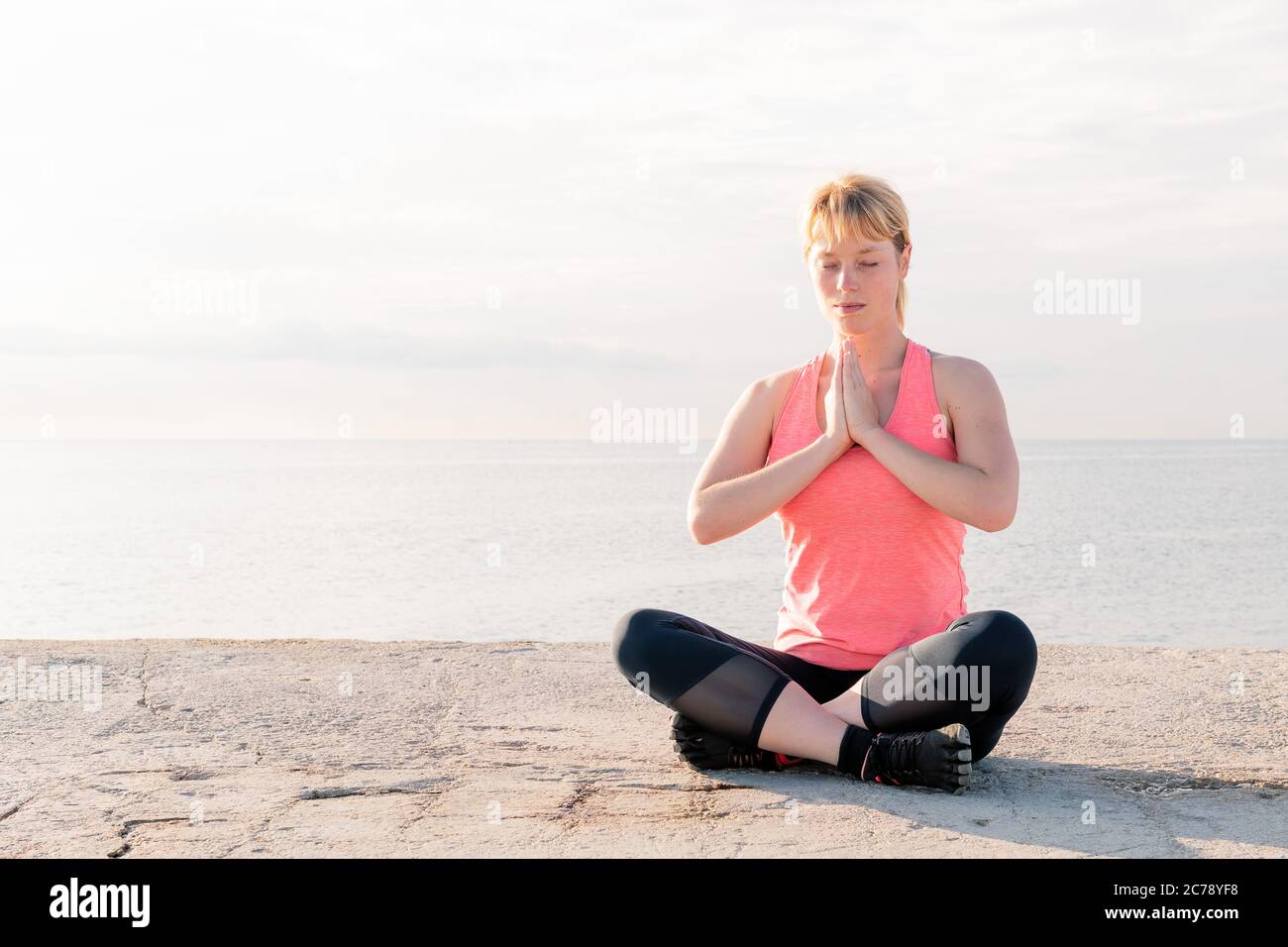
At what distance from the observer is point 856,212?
3.29 meters

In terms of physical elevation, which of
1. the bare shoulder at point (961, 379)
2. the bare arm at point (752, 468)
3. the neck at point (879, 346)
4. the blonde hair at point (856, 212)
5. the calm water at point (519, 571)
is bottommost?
the calm water at point (519, 571)

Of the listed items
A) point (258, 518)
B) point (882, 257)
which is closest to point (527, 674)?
point (882, 257)

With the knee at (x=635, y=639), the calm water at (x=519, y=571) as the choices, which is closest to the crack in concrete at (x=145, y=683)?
the knee at (x=635, y=639)

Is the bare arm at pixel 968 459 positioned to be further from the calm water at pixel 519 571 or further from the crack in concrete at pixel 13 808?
the calm water at pixel 519 571

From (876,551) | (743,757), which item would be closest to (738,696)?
(743,757)

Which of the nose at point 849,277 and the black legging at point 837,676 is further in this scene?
the nose at point 849,277

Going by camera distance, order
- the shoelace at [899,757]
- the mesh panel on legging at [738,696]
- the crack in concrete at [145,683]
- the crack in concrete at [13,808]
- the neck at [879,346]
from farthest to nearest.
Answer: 1. the crack in concrete at [145,683]
2. the neck at [879,346]
3. the mesh panel on legging at [738,696]
4. the shoelace at [899,757]
5. the crack in concrete at [13,808]

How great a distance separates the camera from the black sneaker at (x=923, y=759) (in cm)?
308

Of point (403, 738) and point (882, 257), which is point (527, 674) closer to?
point (403, 738)

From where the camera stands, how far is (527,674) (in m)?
5.05

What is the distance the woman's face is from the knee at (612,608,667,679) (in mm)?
1069

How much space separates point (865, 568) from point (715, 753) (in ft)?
2.38

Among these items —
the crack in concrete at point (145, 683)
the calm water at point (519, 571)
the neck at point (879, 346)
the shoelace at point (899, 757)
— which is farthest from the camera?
the calm water at point (519, 571)

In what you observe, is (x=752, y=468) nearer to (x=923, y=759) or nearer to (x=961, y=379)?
(x=961, y=379)
